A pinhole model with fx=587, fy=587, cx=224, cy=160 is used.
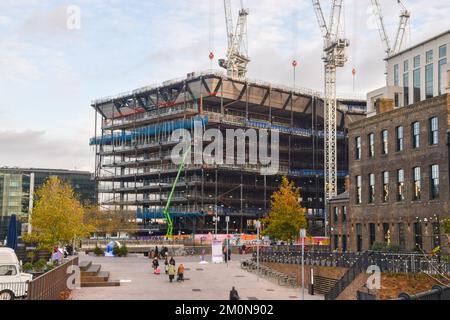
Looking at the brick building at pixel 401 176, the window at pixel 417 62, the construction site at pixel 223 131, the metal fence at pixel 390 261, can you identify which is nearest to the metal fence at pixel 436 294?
the metal fence at pixel 390 261

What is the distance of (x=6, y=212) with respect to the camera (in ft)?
564

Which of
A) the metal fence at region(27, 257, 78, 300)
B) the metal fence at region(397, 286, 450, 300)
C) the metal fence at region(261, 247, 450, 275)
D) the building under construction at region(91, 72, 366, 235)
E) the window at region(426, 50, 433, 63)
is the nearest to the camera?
the metal fence at region(397, 286, 450, 300)

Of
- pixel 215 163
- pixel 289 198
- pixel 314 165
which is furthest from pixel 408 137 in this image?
pixel 314 165

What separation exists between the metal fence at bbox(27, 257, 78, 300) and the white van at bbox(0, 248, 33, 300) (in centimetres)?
105

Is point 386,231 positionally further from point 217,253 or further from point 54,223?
point 54,223

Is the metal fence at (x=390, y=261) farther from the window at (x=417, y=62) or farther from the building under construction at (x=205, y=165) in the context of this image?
the building under construction at (x=205, y=165)

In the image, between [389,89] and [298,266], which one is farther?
[389,89]

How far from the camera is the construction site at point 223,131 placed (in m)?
116

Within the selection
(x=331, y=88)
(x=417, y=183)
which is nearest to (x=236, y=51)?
(x=331, y=88)

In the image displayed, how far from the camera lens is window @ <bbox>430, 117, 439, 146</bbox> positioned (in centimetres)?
4150

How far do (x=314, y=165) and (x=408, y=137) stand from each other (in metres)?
85.7

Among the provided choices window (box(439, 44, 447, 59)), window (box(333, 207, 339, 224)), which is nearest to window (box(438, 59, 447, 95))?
window (box(439, 44, 447, 59))

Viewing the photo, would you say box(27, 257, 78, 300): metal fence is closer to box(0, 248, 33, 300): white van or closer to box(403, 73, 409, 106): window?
box(0, 248, 33, 300): white van
